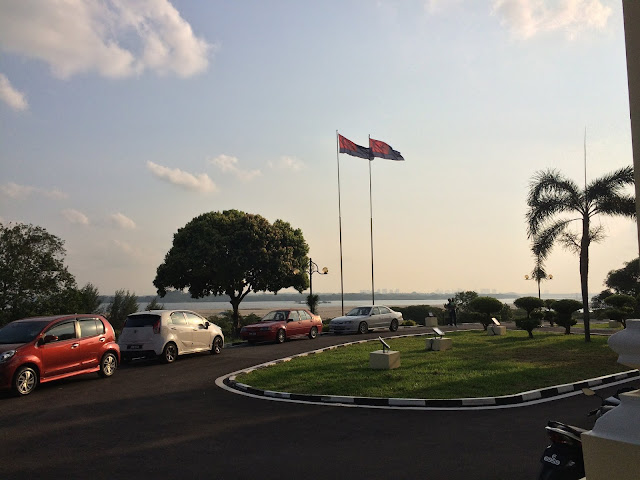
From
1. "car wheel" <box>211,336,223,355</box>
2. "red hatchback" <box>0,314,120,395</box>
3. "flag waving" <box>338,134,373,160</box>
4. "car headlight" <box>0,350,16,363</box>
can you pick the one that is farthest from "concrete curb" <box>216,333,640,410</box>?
"flag waving" <box>338,134,373,160</box>

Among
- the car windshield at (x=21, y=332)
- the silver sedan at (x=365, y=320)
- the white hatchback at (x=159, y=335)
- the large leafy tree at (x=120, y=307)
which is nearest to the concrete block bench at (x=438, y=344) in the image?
the white hatchback at (x=159, y=335)

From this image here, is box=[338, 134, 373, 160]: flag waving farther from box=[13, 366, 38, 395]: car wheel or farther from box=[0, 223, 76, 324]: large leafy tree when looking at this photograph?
box=[13, 366, 38, 395]: car wheel

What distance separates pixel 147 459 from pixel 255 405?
3.53 m

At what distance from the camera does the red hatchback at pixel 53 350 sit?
11.7 m

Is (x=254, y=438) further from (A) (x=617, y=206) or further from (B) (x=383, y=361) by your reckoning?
(A) (x=617, y=206)

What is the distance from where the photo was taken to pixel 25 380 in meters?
11.8

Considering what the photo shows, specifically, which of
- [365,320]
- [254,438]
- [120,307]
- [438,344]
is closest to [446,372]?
[438,344]

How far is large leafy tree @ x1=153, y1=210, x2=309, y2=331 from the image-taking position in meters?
38.2

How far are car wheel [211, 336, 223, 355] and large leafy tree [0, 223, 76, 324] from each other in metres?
9.60

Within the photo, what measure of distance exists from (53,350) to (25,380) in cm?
99

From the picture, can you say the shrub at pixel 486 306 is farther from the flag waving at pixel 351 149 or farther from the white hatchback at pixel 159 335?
the flag waving at pixel 351 149

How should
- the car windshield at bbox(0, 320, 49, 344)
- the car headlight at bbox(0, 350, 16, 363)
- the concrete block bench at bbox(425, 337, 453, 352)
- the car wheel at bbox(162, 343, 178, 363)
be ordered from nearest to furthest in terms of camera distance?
1. the car headlight at bbox(0, 350, 16, 363)
2. the car windshield at bbox(0, 320, 49, 344)
3. the car wheel at bbox(162, 343, 178, 363)
4. the concrete block bench at bbox(425, 337, 453, 352)

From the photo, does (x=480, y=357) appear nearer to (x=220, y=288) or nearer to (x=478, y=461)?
(x=478, y=461)

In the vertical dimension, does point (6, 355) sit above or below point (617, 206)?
below
